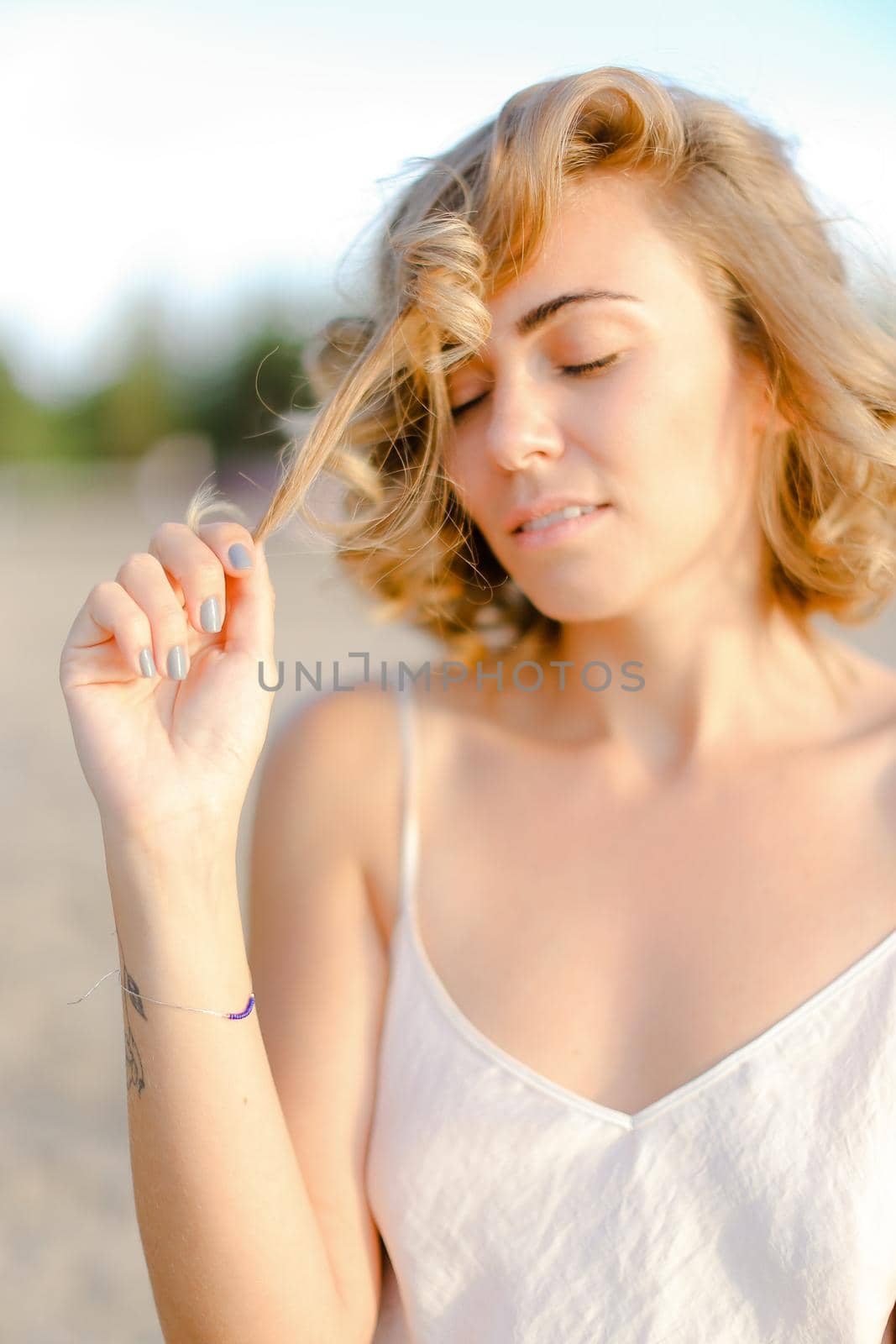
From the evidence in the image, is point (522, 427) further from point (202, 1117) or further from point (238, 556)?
point (202, 1117)

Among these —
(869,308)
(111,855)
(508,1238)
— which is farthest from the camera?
(869,308)

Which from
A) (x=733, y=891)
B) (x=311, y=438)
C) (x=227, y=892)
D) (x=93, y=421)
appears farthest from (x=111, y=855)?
(x=93, y=421)

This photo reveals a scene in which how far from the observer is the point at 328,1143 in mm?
1768

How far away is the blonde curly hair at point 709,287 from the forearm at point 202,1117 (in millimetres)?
519

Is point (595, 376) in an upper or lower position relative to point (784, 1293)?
upper

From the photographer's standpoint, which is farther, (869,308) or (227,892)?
(869,308)

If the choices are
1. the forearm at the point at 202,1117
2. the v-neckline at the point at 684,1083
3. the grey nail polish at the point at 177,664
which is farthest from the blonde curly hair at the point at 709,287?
the v-neckline at the point at 684,1083

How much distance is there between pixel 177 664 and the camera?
1.57 metres

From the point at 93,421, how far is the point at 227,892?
3382cm

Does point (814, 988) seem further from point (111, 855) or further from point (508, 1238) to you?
point (111, 855)

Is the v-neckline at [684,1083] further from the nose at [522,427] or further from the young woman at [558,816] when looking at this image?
the nose at [522,427]

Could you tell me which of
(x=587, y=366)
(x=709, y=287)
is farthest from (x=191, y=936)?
(x=709, y=287)

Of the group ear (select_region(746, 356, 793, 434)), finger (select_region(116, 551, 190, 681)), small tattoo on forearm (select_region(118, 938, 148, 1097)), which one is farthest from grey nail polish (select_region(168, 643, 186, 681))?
ear (select_region(746, 356, 793, 434))

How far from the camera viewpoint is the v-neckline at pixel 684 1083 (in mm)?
1674
